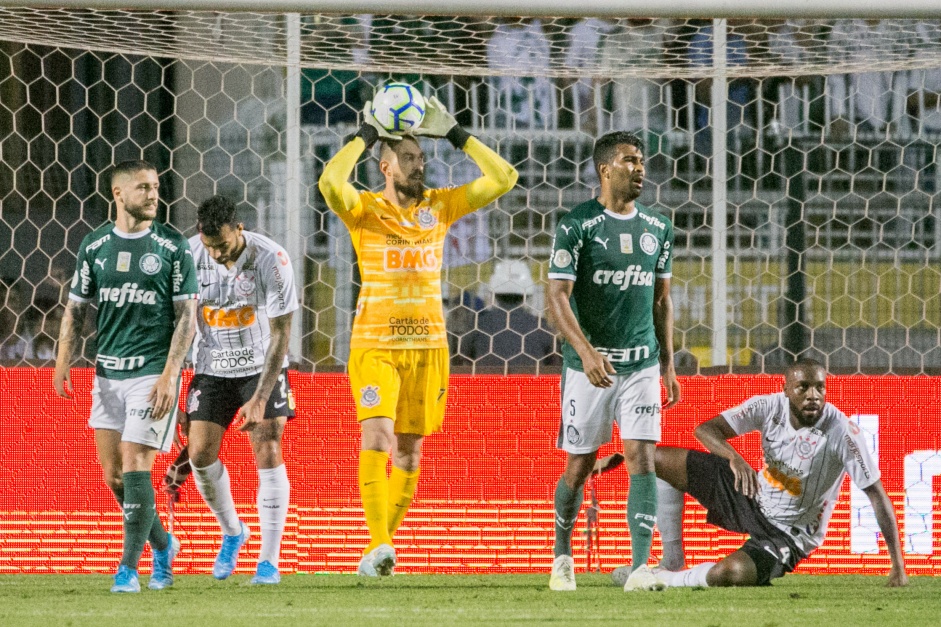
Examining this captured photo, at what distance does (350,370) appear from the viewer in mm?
5953

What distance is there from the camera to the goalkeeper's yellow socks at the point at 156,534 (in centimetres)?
587

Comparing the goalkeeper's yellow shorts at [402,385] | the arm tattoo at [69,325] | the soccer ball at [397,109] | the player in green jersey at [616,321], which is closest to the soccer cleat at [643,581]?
the player in green jersey at [616,321]

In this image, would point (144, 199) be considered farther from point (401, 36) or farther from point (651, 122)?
point (651, 122)

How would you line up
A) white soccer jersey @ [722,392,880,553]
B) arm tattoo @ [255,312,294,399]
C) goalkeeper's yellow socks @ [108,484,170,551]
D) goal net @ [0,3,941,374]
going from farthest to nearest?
goal net @ [0,3,941,374], white soccer jersey @ [722,392,880,553], arm tattoo @ [255,312,294,399], goalkeeper's yellow socks @ [108,484,170,551]

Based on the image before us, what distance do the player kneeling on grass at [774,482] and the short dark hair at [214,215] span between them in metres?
2.23

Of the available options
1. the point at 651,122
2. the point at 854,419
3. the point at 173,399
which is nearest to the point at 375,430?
the point at 173,399

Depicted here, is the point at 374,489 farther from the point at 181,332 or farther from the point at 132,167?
the point at 132,167

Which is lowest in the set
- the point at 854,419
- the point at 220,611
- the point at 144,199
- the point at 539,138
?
the point at 220,611

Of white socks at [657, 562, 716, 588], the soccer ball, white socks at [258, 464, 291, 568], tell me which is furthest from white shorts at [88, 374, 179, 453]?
white socks at [657, 562, 716, 588]

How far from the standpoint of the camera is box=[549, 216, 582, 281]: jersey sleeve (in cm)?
557

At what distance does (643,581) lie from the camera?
5574 mm

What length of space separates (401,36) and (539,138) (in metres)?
1.76

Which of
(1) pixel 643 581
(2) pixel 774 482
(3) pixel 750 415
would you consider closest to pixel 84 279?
(1) pixel 643 581

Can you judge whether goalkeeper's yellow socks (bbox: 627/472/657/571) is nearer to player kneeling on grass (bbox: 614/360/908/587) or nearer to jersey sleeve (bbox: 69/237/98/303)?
player kneeling on grass (bbox: 614/360/908/587)
